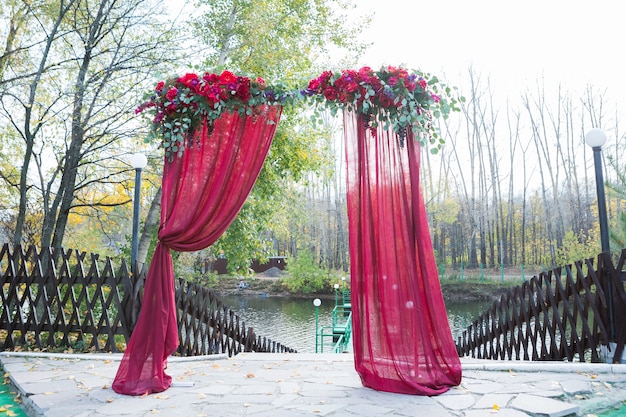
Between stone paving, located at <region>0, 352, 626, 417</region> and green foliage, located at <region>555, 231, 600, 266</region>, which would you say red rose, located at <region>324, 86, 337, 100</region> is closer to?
stone paving, located at <region>0, 352, 626, 417</region>

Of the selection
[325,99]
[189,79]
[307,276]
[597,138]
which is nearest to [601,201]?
[597,138]

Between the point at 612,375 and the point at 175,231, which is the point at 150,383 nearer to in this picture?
the point at 175,231

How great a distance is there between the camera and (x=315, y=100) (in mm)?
4109

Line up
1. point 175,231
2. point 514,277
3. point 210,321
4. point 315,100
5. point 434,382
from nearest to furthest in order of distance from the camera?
1. point 434,382
2. point 175,231
3. point 315,100
4. point 210,321
5. point 514,277

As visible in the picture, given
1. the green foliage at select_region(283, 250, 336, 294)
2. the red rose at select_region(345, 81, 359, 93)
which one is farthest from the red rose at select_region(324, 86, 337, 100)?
the green foliage at select_region(283, 250, 336, 294)

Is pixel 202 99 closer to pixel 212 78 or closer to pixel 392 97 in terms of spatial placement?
pixel 212 78

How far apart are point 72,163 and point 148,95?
4.44 meters

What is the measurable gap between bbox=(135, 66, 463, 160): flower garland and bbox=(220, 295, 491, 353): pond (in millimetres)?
10858

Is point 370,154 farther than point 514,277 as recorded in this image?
No

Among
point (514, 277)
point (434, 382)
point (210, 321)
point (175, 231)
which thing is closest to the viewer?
point (434, 382)

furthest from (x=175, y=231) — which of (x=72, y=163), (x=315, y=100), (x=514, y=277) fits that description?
(x=514, y=277)

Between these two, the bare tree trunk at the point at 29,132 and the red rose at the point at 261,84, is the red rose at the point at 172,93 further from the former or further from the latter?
the bare tree trunk at the point at 29,132

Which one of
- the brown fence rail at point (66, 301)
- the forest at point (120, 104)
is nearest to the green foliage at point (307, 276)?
the forest at point (120, 104)

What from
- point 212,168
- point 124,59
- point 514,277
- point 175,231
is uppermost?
point 124,59
